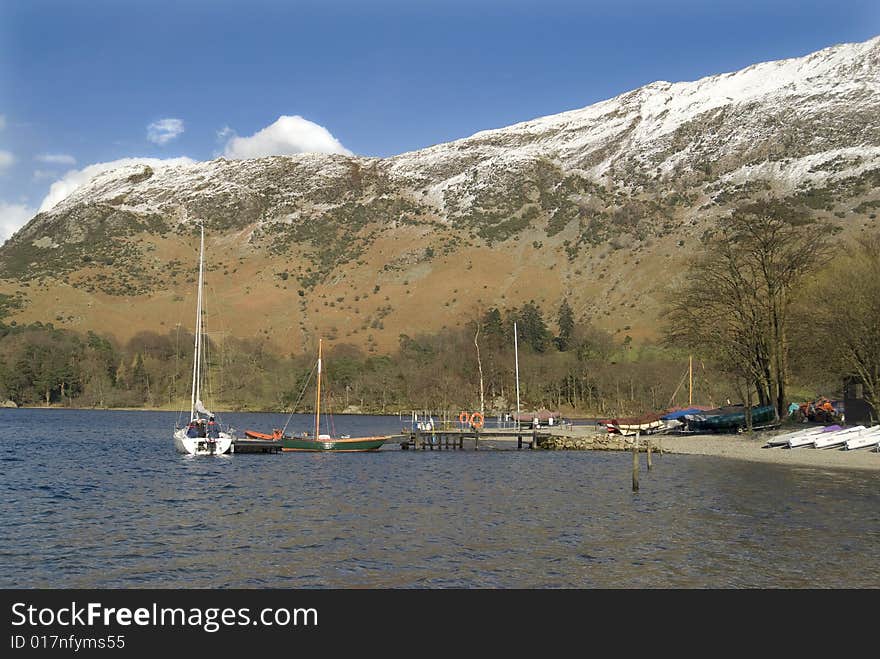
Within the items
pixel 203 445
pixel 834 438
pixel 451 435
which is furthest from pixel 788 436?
pixel 203 445

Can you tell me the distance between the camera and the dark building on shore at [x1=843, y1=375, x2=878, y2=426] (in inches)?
2175

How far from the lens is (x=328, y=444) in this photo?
5856 cm

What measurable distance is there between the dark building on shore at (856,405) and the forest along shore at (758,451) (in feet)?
17.9

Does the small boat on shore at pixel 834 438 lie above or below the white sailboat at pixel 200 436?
below

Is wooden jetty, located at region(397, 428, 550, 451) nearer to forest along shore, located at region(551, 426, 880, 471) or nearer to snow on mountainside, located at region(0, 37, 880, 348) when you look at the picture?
forest along shore, located at region(551, 426, 880, 471)

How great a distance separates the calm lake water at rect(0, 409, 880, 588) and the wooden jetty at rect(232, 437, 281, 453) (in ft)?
24.0

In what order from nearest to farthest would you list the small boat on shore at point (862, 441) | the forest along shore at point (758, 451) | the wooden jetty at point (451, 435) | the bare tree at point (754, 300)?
the forest along shore at point (758, 451) → the small boat on shore at point (862, 441) → the bare tree at point (754, 300) → the wooden jetty at point (451, 435)

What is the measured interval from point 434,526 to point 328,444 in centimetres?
3200

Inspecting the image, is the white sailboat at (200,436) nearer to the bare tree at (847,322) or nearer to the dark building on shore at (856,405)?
the bare tree at (847,322)

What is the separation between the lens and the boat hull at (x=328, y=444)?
5856 centimetres

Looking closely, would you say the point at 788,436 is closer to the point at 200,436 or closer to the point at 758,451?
the point at 758,451

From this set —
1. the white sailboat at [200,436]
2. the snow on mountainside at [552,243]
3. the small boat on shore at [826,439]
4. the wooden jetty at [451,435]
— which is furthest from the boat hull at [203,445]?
the snow on mountainside at [552,243]

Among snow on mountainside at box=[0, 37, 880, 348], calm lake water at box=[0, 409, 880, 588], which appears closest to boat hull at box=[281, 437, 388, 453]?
calm lake water at box=[0, 409, 880, 588]
